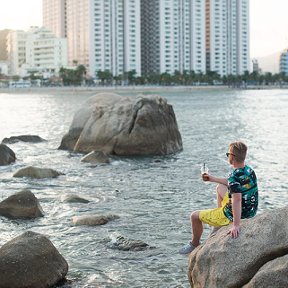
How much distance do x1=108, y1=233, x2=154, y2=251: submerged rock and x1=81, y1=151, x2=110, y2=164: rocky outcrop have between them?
11.7 m

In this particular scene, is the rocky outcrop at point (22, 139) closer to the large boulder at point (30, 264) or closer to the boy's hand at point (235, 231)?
the large boulder at point (30, 264)

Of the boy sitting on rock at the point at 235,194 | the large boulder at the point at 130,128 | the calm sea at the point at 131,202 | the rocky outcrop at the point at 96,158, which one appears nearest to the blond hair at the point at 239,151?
the boy sitting on rock at the point at 235,194

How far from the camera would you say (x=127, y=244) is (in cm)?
1145

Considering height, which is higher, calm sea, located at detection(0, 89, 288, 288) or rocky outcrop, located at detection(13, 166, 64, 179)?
rocky outcrop, located at detection(13, 166, 64, 179)

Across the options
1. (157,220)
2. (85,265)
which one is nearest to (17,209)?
(157,220)

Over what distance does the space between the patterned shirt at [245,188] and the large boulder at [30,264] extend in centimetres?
271

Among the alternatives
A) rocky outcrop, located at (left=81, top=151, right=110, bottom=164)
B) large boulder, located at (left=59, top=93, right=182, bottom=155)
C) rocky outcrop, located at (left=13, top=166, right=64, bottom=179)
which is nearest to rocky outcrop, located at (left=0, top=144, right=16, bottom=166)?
rocky outcrop, located at (left=81, top=151, right=110, bottom=164)

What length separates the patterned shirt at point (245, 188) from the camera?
26.4 ft

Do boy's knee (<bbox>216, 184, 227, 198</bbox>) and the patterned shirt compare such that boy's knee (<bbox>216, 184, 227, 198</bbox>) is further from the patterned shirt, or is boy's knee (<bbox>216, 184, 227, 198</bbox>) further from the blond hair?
the blond hair

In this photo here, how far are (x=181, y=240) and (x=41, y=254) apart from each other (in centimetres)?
351

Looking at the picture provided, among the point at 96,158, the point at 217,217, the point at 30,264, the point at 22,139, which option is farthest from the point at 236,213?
the point at 22,139

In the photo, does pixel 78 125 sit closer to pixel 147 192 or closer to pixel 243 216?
pixel 147 192

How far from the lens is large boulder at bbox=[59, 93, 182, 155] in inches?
984

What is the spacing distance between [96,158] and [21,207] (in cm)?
981
